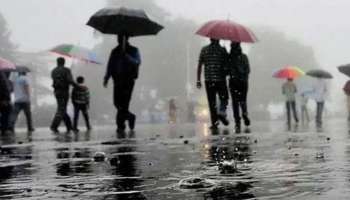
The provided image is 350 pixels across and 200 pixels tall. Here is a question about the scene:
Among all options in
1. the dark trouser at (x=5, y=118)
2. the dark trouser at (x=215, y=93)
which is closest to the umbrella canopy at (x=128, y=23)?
the dark trouser at (x=215, y=93)

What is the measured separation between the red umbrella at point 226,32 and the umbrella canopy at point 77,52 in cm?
495

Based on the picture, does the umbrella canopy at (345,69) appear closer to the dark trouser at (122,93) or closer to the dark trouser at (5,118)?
the dark trouser at (122,93)

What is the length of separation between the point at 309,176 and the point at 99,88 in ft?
237

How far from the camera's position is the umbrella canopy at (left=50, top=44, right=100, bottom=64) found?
18681 mm

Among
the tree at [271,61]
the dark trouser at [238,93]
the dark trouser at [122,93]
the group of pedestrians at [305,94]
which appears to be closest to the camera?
the dark trouser at [122,93]

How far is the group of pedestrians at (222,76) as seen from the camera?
1322 cm

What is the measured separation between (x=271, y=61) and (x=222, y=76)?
75.8 meters

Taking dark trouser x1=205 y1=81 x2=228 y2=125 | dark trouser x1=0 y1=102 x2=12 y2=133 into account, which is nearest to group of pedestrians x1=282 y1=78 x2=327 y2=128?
dark trouser x1=205 y1=81 x2=228 y2=125

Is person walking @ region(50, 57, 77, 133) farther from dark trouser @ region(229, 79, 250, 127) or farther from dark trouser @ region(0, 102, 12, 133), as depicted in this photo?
dark trouser @ region(229, 79, 250, 127)

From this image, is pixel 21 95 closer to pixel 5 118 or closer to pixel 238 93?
pixel 5 118

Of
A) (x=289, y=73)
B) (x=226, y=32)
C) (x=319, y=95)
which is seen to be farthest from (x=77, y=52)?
(x=289, y=73)

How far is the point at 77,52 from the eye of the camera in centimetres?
1894

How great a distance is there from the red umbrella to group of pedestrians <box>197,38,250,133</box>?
20cm

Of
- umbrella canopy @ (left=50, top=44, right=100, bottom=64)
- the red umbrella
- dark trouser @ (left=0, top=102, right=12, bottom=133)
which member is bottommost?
dark trouser @ (left=0, top=102, right=12, bottom=133)
